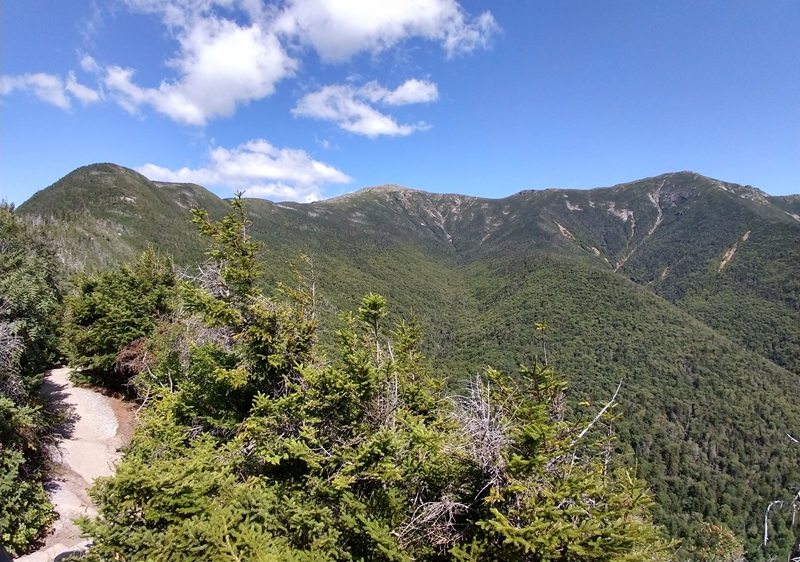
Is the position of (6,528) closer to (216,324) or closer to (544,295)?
(216,324)

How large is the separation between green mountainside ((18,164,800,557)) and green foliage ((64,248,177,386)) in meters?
24.8

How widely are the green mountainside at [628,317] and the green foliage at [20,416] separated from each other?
2974 cm

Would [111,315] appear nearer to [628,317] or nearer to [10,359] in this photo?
[10,359]

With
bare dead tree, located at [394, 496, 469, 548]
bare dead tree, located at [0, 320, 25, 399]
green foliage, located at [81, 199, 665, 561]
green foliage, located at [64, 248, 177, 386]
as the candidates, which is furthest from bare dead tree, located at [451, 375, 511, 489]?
green foliage, located at [64, 248, 177, 386]

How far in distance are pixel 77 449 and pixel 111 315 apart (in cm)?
690

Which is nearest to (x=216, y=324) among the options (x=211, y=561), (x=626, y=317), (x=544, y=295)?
(x=211, y=561)

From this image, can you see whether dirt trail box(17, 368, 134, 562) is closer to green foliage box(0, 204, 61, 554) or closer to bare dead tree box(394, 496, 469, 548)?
green foliage box(0, 204, 61, 554)

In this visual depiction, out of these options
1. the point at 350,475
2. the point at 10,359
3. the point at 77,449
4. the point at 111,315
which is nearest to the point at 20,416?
the point at 10,359

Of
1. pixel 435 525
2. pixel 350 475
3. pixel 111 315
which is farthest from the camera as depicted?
pixel 111 315

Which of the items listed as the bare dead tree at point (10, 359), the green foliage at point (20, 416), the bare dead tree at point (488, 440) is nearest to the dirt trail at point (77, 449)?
the green foliage at point (20, 416)

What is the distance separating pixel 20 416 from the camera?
11.7m

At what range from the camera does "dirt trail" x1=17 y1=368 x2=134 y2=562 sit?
12.4 metres

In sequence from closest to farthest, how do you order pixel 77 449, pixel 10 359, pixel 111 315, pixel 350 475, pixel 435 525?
pixel 435 525, pixel 350 475, pixel 10 359, pixel 77 449, pixel 111 315

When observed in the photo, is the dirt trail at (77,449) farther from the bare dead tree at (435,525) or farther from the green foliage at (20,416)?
the bare dead tree at (435,525)
